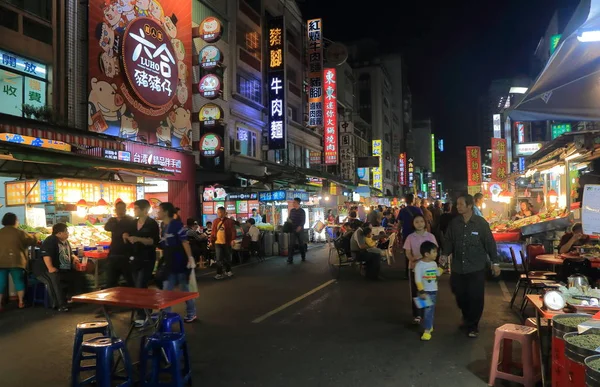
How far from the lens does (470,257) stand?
20.5ft

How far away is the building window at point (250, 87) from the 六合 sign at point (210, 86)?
538cm

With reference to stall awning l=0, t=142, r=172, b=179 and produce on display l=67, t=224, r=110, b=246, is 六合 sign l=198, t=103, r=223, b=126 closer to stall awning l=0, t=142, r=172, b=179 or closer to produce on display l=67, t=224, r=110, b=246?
stall awning l=0, t=142, r=172, b=179

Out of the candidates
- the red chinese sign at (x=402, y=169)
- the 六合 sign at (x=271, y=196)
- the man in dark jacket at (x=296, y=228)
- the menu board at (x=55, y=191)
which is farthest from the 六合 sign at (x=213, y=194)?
the red chinese sign at (x=402, y=169)

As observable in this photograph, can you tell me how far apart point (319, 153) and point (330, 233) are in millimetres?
12818

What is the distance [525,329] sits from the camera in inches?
189

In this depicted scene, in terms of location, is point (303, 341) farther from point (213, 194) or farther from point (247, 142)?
point (247, 142)

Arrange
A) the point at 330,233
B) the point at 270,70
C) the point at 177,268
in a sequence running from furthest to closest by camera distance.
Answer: the point at 270,70, the point at 330,233, the point at 177,268

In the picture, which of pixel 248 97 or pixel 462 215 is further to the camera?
pixel 248 97

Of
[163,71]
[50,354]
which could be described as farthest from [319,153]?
[50,354]

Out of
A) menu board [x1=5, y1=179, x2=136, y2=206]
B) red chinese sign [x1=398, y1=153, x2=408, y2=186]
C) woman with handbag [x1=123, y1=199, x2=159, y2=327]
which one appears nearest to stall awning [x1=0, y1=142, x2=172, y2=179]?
menu board [x1=5, y1=179, x2=136, y2=206]

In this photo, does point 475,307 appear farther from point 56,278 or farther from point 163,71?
point 163,71

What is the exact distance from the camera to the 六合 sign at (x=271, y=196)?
750 inches

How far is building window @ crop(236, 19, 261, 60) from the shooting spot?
2367cm

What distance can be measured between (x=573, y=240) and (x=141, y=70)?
1405 centimetres
